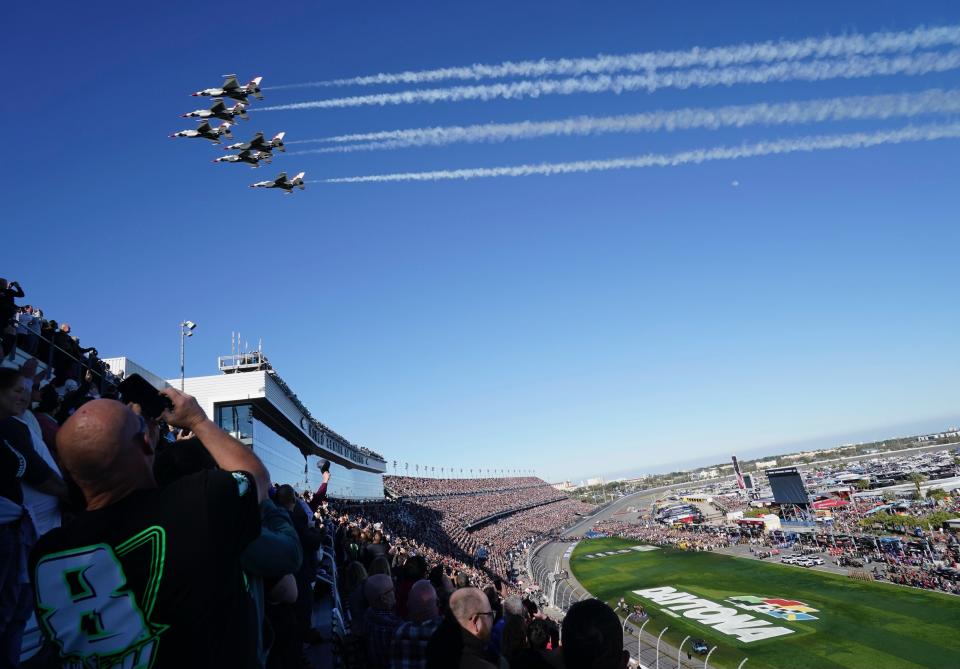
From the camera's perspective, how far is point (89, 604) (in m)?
1.94

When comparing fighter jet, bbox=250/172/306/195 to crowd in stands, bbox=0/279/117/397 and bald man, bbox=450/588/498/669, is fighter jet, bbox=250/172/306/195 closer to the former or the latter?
crowd in stands, bbox=0/279/117/397

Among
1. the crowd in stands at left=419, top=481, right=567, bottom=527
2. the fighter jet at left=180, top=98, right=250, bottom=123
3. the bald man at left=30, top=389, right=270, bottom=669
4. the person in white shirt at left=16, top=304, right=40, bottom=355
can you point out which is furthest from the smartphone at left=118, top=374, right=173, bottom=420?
the crowd in stands at left=419, top=481, right=567, bottom=527

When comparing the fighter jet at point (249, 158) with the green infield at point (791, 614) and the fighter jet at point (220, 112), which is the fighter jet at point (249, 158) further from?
the green infield at point (791, 614)

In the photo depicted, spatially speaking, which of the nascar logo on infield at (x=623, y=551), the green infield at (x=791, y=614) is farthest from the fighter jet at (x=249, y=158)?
the nascar logo on infield at (x=623, y=551)

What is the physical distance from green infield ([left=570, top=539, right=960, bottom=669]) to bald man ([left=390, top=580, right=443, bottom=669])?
2851cm

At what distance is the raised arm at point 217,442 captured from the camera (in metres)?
2.21

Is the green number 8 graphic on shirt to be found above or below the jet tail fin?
below

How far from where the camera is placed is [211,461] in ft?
9.70

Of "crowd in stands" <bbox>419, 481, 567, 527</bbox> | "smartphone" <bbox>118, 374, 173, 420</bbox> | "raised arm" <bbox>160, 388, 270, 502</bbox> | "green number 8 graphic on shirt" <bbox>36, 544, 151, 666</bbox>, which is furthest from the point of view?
"crowd in stands" <bbox>419, 481, 567, 527</bbox>

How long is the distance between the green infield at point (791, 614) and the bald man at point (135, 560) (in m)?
31.1

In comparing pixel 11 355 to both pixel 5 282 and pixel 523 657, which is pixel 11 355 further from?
pixel 523 657

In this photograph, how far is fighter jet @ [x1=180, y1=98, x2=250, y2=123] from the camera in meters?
22.9

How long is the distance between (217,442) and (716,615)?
40984 mm

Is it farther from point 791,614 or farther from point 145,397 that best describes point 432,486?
point 145,397
